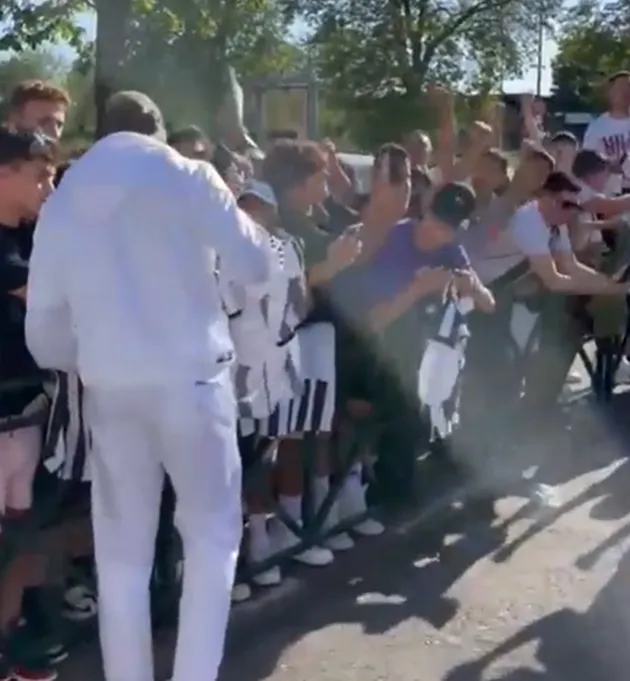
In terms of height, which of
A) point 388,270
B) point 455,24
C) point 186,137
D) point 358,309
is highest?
point 455,24

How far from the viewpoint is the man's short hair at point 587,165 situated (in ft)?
27.2

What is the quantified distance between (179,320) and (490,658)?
1.76 meters

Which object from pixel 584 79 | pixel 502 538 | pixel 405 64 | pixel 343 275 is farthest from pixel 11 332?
pixel 584 79

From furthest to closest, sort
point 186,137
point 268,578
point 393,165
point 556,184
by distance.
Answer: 1. point 556,184
2. point 186,137
3. point 393,165
4. point 268,578

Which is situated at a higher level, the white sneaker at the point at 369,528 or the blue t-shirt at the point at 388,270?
the blue t-shirt at the point at 388,270

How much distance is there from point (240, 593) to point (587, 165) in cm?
401

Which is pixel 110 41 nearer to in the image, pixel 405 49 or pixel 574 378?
pixel 574 378

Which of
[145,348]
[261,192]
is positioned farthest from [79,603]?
[261,192]

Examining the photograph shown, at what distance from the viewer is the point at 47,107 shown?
5.21m

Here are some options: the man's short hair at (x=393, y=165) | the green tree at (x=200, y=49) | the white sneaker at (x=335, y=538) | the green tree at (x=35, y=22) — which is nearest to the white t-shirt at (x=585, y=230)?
the man's short hair at (x=393, y=165)

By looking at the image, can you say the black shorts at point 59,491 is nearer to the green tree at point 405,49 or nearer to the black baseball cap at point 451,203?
the black baseball cap at point 451,203

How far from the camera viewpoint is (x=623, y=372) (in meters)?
9.70

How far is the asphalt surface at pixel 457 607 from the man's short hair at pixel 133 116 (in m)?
1.78

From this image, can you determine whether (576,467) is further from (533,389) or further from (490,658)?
(490,658)
